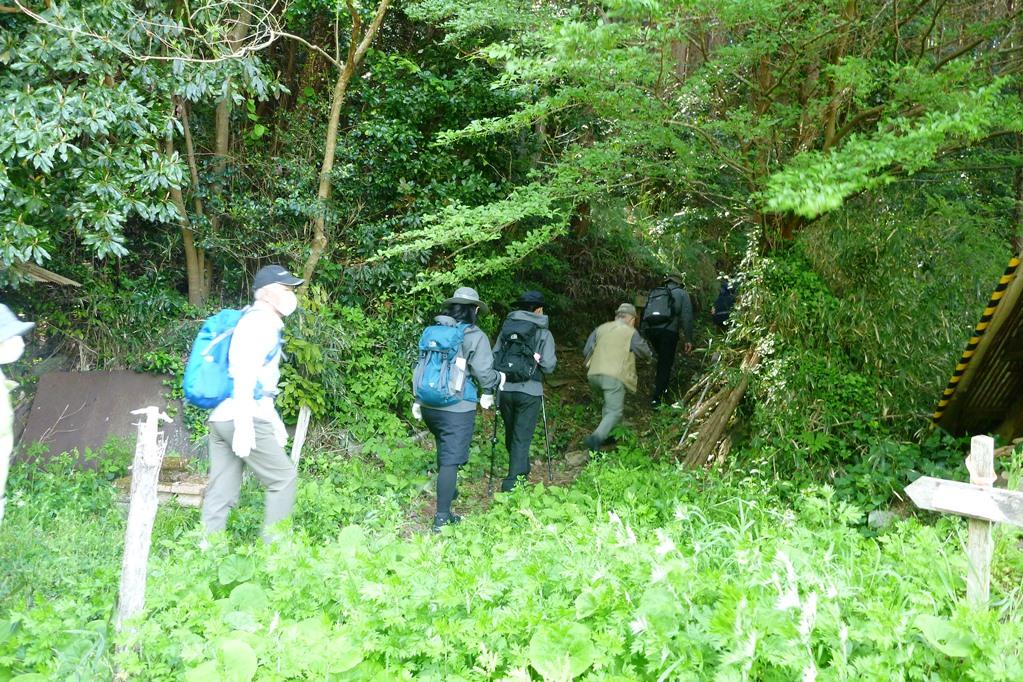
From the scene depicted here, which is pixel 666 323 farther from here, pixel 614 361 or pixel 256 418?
pixel 256 418

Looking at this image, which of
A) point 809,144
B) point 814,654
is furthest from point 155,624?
point 809,144

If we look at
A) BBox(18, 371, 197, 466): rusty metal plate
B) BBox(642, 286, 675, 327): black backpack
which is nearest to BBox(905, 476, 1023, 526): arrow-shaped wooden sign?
BBox(642, 286, 675, 327): black backpack

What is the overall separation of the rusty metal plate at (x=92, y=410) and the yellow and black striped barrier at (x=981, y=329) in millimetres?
7189

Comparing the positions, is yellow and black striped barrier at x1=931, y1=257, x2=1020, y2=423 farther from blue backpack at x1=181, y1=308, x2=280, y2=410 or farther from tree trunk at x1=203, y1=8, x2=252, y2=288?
tree trunk at x1=203, y1=8, x2=252, y2=288

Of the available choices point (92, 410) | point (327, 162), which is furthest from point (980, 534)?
point (92, 410)

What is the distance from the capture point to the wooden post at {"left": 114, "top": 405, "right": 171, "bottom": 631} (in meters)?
3.82

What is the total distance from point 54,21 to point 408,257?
4169 mm

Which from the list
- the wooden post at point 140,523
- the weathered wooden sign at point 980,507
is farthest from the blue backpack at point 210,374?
the weathered wooden sign at point 980,507

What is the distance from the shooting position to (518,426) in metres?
7.47

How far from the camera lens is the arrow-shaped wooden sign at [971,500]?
11.2 feet

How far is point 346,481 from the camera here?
7723mm

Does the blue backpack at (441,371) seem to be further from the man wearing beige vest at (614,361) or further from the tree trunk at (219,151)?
the tree trunk at (219,151)

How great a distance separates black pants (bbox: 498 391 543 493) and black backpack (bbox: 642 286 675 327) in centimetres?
329

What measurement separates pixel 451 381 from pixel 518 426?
4.50ft
